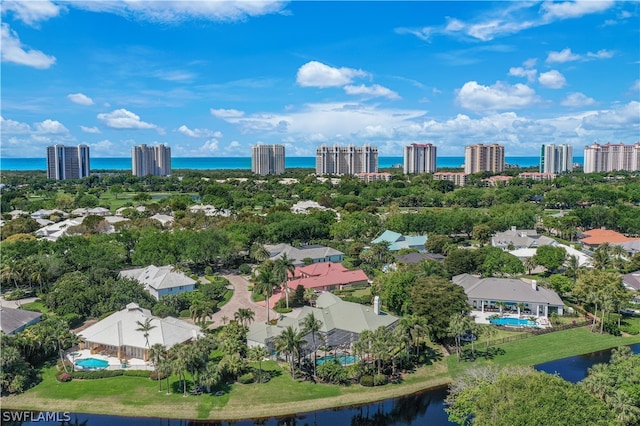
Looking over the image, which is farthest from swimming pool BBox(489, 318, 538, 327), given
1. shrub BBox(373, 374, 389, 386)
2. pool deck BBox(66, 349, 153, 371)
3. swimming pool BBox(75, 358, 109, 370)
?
swimming pool BBox(75, 358, 109, 370)

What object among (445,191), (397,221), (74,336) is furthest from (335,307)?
(445,191)

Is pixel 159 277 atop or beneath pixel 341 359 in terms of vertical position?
atop

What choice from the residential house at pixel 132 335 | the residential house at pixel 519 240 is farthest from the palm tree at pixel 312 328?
the residential house at pixel 519 240

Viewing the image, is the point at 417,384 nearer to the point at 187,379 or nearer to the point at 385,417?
the point at 385,417

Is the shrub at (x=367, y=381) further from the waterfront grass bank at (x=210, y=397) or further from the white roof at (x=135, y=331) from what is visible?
the white roof at (x=135, y=331)

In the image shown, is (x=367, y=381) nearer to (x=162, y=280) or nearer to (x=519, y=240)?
(x=162, y=280)

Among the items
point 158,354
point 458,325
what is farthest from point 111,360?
point 458,325
